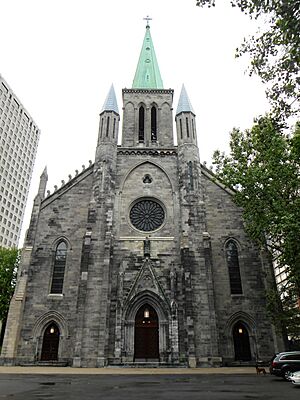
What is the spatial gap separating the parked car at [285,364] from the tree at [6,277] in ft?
88.5

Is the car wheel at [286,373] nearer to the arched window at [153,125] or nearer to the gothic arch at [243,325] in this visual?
the gothic arch at [243,325]

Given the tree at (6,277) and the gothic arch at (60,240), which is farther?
the tree at (6,277)

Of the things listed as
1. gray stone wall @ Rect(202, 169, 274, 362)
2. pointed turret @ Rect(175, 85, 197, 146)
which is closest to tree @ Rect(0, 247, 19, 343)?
gray stone wall @ Rect(202, 169, 274, 362)

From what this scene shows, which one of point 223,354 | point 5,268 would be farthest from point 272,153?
point 5,268

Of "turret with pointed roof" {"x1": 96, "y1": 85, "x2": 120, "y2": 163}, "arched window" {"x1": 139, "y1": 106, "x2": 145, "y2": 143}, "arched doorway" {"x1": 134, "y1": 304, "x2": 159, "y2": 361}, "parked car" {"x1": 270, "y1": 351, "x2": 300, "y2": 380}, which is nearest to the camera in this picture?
"parked car" {"x1": 270, "y1": 351, "x2": 300, "y2": 380}

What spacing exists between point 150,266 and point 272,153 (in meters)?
11.9

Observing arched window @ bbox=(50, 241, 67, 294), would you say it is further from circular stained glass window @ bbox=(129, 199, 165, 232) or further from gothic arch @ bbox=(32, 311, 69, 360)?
circular stained glass window @ bbox=(129, 199, 165, 232)

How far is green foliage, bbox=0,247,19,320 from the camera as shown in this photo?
3250 cm

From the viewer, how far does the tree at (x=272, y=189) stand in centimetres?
1666

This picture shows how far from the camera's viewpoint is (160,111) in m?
33.7

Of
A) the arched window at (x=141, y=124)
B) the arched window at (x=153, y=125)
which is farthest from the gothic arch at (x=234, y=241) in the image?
the arched window at (x=141, y=124)

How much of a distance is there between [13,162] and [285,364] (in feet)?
244

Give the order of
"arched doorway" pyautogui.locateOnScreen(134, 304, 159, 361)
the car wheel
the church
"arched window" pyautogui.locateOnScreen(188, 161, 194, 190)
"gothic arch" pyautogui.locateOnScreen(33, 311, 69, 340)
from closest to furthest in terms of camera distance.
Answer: the car wheel, the church, "arched doorway" pyautogui.locateOnScreen(134, 304, 159, 361), "gothic arch" pyautogui.locateOnScreen(33, 311, 69, 340), "arched window" pyautogui.locateOnScreen(188, 161, 194, 190)

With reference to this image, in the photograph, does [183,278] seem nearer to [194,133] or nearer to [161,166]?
[161,166]
